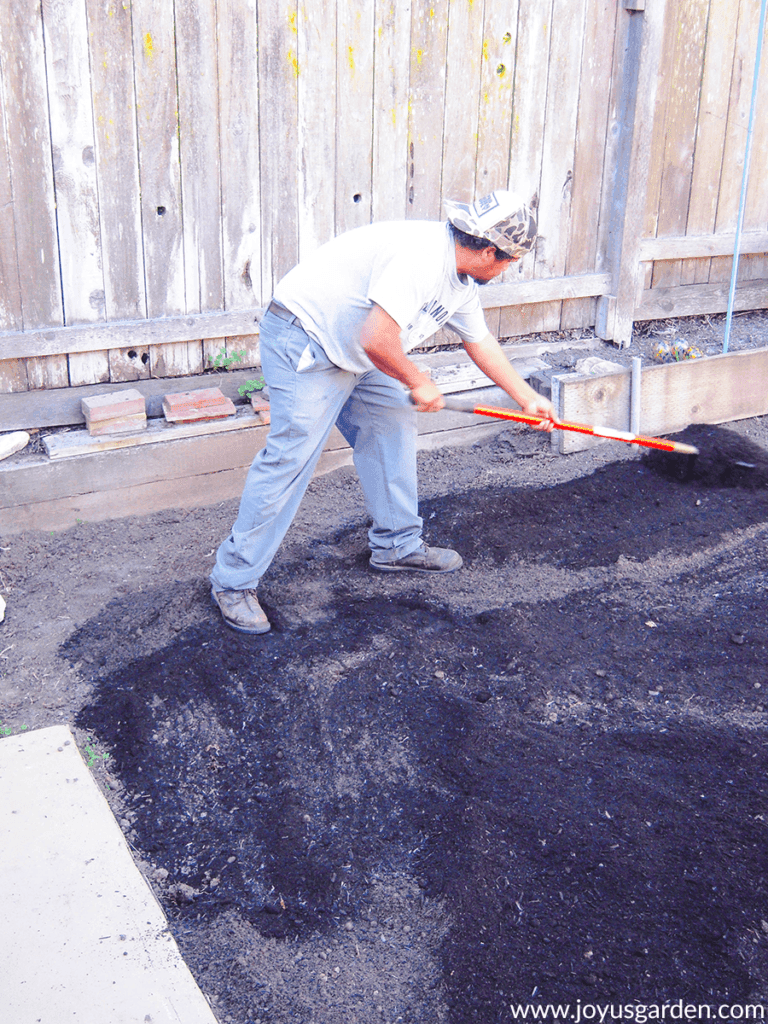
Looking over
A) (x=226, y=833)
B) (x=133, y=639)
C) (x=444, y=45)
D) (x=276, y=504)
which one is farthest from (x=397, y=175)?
(x=226, y=833)

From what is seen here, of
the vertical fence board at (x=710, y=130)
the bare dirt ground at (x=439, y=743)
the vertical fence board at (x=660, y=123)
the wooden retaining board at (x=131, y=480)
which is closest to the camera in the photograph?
the bare dirt ground at (x=439, y=743)

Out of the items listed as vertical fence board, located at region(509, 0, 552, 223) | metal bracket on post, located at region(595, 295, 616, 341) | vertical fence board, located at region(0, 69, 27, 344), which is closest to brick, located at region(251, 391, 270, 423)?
vertical fence board, located at region(0, 69, 27, 344)

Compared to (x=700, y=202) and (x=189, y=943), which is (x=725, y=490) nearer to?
(x=700, y=202)

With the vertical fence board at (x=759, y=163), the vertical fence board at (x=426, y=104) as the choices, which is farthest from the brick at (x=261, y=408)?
the vertical fence board at (x=759, y=163)

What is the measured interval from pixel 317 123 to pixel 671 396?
2354 mm

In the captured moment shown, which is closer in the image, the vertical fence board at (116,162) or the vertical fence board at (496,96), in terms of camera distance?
the vertical fence board at (116,162)

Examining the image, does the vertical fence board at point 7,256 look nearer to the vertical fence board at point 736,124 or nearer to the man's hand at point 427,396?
the man's hand at point 427,396

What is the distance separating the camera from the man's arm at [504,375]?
11.8 feet

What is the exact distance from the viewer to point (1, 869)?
2430 mm

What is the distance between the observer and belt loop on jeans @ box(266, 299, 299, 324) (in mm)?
3268

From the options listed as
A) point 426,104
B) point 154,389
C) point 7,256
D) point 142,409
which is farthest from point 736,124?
point 7,256

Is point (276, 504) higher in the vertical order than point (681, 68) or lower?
lower

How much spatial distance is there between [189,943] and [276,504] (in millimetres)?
1531

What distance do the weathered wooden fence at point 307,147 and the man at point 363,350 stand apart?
3.71 ft
